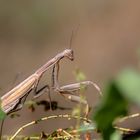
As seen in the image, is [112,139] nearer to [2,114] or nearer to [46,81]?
[2,114]

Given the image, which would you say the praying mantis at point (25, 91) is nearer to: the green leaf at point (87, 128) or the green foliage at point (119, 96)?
the green leaf at point (87, 128)

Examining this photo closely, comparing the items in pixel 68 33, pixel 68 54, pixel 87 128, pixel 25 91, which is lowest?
pixel 87 128

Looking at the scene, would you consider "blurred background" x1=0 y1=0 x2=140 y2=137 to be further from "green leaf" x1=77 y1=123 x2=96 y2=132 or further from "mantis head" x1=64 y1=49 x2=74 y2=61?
"green leaf" x1=77 y1=123 x2=96 y2=132

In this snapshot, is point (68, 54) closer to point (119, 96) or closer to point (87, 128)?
point (87, 128)

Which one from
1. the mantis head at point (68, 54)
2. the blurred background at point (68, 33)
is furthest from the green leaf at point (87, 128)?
the blurred background at point (68, 33)

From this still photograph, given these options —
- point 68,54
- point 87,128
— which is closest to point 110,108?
point 87,128

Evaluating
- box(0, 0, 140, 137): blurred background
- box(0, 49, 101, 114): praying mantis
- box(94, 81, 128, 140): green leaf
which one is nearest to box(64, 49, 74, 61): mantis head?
box(0, 49, 101, 114): praying mantis
